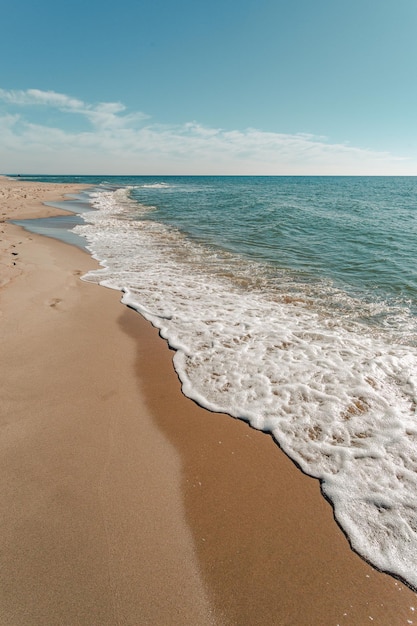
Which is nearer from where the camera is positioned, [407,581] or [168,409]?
[407,581]

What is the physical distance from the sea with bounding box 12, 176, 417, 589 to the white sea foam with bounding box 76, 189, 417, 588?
0.02 meters

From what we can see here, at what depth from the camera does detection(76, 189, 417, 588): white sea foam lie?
9.44 ft

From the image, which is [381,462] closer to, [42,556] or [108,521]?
[108,521]

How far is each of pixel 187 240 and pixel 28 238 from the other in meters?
6.70

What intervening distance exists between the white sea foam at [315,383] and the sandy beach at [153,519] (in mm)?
233

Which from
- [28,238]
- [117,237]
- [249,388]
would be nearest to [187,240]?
[117,237]

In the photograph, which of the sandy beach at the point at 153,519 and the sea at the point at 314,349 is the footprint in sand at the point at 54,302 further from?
the sandy beach at the point at 153,519

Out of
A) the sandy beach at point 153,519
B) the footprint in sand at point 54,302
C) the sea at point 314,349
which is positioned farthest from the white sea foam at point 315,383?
the footprint in sand at point 54,302

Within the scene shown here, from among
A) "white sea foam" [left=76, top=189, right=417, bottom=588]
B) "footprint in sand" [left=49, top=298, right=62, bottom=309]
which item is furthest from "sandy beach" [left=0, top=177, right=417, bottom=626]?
"footprint in sand" [left=49, top=298, right=62, bottom=309]

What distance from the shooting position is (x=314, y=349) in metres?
5.44

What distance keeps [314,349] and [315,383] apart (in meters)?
1.03

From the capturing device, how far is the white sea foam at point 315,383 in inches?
113

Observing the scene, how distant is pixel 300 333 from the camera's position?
19.8 feet

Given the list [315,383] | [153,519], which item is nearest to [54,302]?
[153,519]
